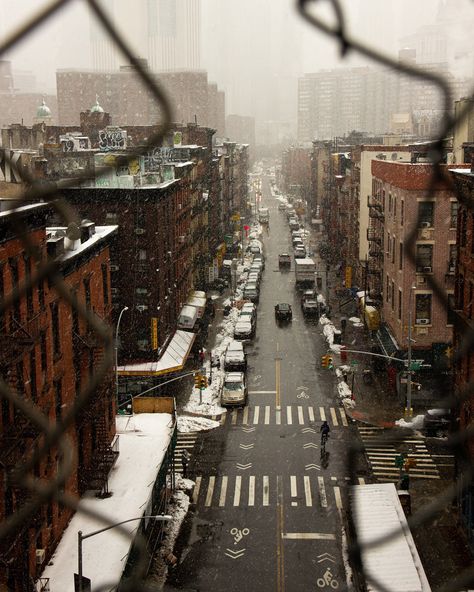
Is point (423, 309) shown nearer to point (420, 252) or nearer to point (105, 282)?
point (420, 252)

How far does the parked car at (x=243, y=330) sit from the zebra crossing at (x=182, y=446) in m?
20.3

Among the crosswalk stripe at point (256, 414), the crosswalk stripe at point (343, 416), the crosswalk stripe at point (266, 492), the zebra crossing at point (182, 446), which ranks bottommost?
the zebra crossing at point (182, 446)

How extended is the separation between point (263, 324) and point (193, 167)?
16.3m

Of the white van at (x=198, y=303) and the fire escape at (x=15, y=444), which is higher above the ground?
the fire escape at (x=15, y=444)

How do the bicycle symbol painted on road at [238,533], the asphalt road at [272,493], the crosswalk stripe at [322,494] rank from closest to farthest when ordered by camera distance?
the asphalt road at [272,493]
the bicycle symbol painted on road at [238,533]
the crosswalk stripe at [322,494]

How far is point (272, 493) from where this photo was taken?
3177 centimetres

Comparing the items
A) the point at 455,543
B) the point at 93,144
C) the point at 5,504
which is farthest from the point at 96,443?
the point at 93,144

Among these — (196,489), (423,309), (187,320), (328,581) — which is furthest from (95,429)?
(187,320)

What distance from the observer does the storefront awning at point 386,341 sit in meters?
47.3

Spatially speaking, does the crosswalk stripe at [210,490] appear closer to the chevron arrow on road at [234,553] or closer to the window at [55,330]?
the chevron arrow on road at [234,553]

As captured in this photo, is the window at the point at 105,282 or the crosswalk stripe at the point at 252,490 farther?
the window at the point at 105,282

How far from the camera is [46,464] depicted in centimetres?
2116

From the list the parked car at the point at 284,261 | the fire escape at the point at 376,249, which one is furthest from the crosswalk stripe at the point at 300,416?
the parked car at the point at 284,261

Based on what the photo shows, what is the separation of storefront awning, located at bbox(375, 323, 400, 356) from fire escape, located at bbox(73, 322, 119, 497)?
23053mm
